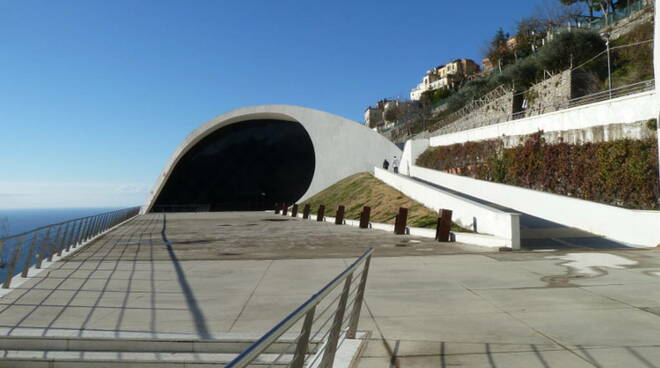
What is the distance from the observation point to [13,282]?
8.22 meters

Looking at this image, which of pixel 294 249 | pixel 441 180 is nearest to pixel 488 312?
pixel 294 249

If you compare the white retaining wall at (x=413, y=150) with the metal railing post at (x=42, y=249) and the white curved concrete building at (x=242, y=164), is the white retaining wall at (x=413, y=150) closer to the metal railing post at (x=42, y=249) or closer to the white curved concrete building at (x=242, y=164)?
the white curved concrete building at (x=242, y=164)

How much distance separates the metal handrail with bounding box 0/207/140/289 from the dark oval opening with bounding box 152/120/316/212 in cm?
2562

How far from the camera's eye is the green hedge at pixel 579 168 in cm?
1365

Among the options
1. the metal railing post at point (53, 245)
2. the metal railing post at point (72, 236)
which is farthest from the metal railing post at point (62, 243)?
the metal railing post at point (72, 236)

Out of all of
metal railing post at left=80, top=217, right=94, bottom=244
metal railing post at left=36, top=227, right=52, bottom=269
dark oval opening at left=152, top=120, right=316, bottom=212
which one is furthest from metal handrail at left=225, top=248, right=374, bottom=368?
dark oval opening at left=152, top=120, right=316, bottom=212

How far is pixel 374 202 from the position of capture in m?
23.4

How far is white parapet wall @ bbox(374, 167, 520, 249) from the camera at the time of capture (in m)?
11.3

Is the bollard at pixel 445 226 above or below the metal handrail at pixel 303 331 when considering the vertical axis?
above

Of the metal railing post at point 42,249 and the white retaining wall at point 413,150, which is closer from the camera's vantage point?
the metal railing post at point 42,249

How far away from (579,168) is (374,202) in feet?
31.2

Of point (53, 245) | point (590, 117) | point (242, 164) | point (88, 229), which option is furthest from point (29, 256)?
point (242, 164)

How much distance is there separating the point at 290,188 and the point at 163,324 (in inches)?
1610

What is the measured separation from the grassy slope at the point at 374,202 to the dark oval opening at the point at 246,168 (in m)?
13.2
